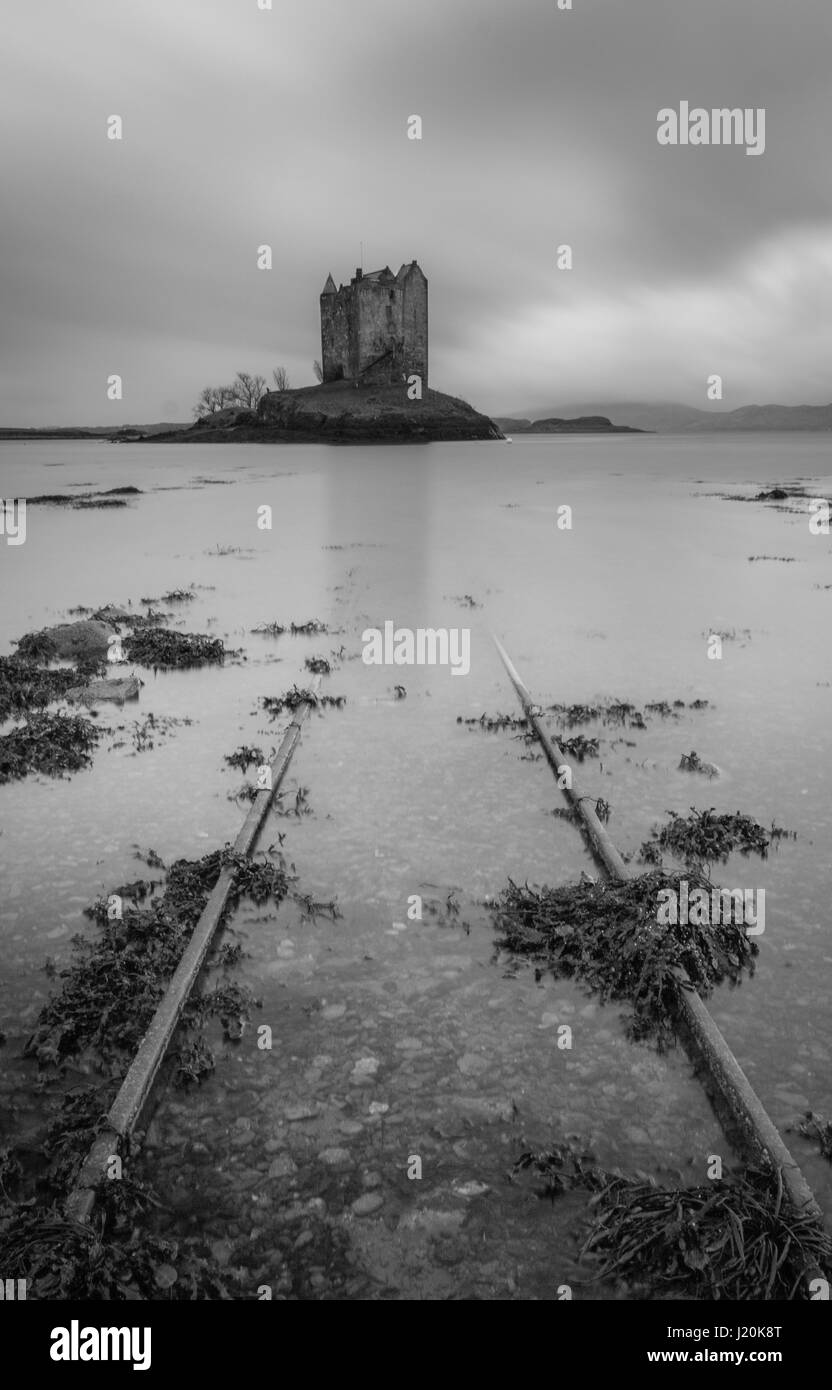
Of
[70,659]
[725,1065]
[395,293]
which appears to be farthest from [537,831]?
[395,293]

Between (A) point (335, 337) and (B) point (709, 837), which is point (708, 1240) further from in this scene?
(A) point (335, 337)

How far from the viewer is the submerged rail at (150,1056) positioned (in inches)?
148

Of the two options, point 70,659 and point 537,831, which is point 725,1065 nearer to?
point 537,831

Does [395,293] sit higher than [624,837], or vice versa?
[395,293]

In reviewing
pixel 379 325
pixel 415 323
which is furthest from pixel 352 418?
pixel 415 323

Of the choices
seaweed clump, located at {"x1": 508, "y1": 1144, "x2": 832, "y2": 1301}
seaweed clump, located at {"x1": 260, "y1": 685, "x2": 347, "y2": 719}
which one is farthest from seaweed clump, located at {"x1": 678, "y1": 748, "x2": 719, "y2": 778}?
seaweed clump, located at {"x1": 508, "y1": 1144, "x2": 832, "y2": 1301}

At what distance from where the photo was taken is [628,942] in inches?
221

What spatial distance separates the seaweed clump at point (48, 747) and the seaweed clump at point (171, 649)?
124 inches

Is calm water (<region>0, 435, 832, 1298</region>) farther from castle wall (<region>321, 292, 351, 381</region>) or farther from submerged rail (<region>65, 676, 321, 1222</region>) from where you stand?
castle wall (<region>321, 292, 351, 381</region>)

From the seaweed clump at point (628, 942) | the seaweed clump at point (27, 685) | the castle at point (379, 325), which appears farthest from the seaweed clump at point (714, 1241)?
the castle at point (379, 325)

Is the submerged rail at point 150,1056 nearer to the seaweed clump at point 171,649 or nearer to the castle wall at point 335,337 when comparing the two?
the seaweed clump at point 171,649

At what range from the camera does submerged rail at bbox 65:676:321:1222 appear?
12.4ft

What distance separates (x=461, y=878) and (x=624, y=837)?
1736 millimetres

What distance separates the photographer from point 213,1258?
361cm
